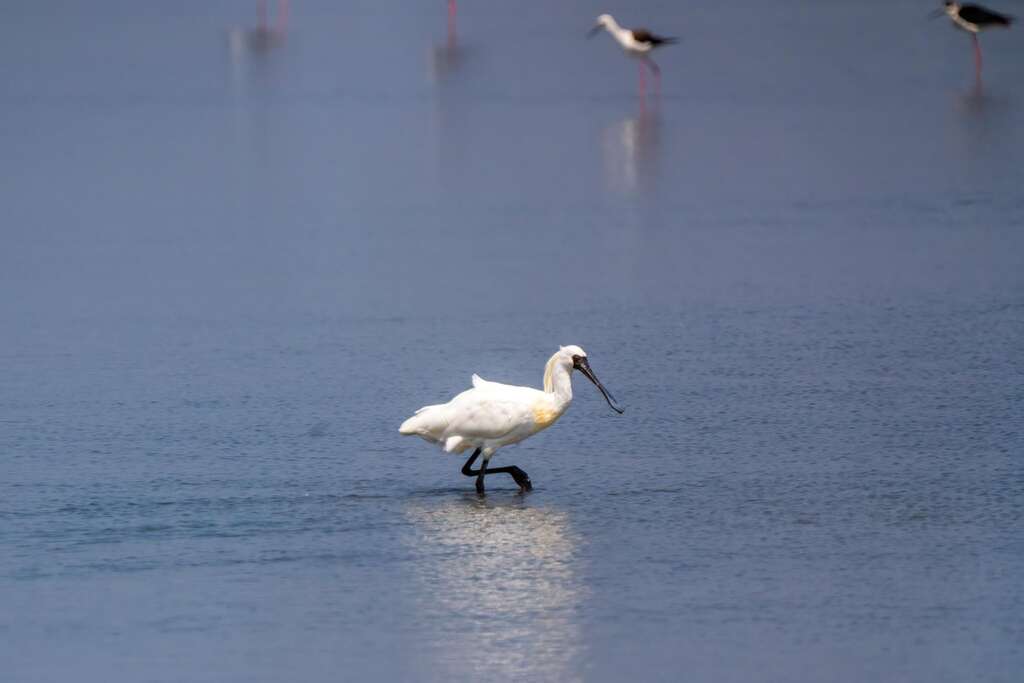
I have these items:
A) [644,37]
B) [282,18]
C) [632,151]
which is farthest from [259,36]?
[632,151]

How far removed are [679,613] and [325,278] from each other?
7.85 m

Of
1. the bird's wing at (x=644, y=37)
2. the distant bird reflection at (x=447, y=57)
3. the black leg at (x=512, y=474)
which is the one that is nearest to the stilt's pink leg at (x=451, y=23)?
the distant bird reflection at (x=447, y=57)

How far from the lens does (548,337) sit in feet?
45.5

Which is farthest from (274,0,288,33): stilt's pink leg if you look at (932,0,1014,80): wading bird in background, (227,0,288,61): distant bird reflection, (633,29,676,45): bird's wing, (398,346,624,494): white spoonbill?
(398,346,624,494): white spoonbill

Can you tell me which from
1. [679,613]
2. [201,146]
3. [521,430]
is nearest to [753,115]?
[201,146]

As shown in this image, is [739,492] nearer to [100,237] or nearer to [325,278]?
[325,278]

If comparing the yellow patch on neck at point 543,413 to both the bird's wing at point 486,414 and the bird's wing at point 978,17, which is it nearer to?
the bird's wing at point 486,414

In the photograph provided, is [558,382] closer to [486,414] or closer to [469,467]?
[486,414]

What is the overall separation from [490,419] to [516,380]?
8.23ft

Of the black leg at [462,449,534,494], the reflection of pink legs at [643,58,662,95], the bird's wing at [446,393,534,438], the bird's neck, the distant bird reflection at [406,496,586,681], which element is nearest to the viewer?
the distant bird reflection at [406,496,586,681]

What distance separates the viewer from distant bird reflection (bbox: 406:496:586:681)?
7.82m

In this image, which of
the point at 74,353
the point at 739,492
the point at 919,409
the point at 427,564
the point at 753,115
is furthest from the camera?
the point at 753,115

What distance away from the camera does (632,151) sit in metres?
22.2

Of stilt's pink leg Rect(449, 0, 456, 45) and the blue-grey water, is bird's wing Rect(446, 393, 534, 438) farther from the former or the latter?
stilt's pink leg Rect(449, 0, 456, 45)
